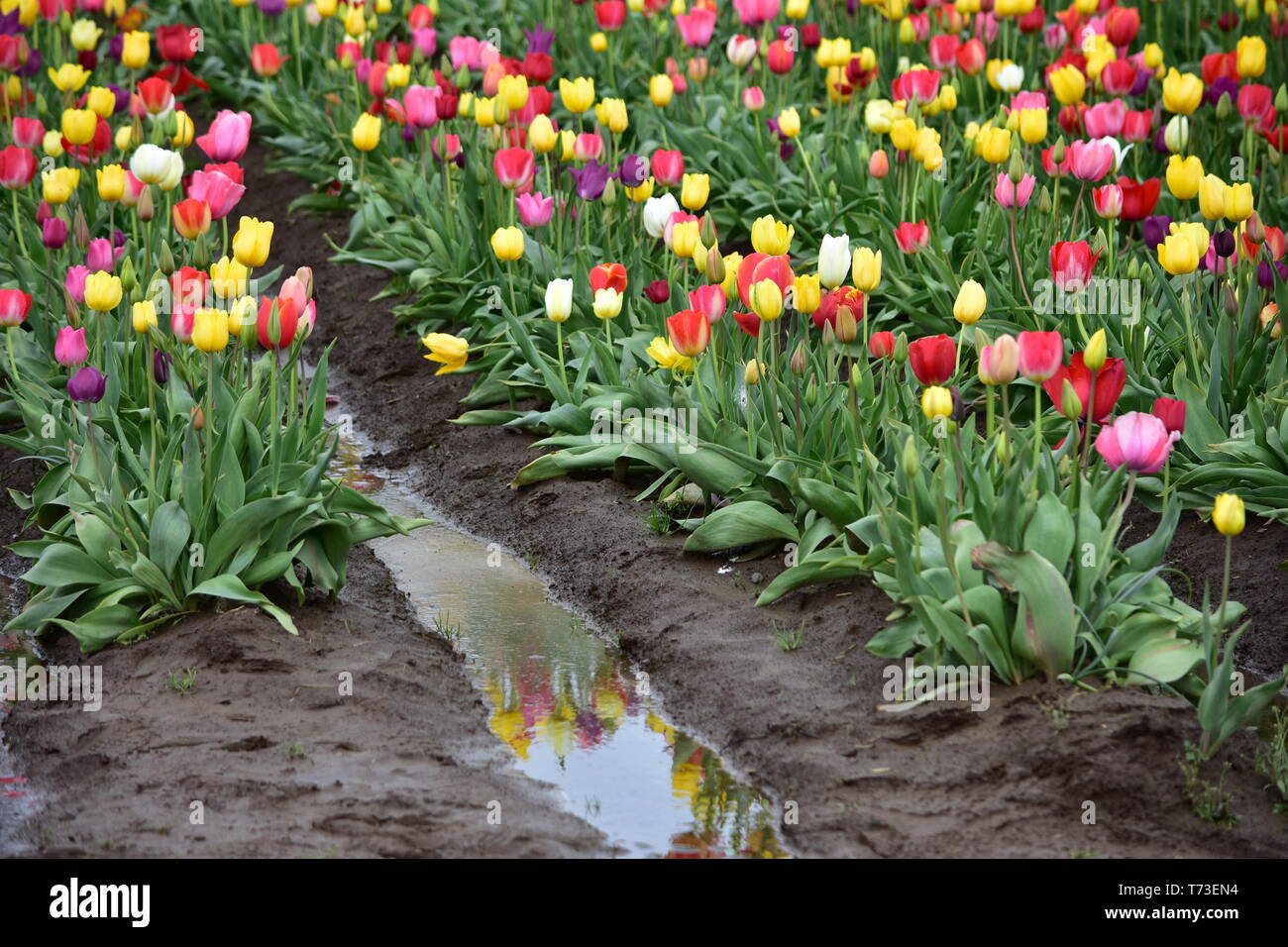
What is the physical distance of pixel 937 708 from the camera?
3.85 m

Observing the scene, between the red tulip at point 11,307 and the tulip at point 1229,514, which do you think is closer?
the tulip at point 1229,514

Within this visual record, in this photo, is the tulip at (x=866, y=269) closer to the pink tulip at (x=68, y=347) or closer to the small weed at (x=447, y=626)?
the small weed at (x=447, y=626)

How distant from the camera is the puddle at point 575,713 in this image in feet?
12.2

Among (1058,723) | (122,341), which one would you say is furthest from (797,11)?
(1058,723)

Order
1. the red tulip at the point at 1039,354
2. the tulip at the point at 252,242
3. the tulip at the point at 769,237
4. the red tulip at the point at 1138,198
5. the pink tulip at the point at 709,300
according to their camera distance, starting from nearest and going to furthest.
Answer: the red tulip at the point at 1039,354 < the tulip at the point at 252,242 < the tulip at the point at 769,237 < the pink tulip at the point at 709,300 < the red tulip at the point at 1138,198

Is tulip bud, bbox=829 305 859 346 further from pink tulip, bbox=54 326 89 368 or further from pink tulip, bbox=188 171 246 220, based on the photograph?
pink tulip, bbox=54 326 89 368

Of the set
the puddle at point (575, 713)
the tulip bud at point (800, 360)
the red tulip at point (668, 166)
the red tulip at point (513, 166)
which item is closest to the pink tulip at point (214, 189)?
the puddle at point (575, 713)

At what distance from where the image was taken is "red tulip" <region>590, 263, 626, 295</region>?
538 centimetres

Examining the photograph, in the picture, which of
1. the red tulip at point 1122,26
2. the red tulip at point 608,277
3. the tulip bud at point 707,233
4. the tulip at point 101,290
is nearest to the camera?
the tulip at point 101,290

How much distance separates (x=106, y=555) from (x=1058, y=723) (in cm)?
258

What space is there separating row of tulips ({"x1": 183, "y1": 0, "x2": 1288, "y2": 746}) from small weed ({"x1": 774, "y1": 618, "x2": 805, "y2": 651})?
0.48 ft

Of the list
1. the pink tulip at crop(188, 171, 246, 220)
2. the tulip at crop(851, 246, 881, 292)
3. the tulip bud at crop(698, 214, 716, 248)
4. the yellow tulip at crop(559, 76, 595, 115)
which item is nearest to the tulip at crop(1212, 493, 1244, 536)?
the tulip at crop(851, 246, 881, 292)

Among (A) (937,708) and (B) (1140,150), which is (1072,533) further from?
(B) (1140,150)

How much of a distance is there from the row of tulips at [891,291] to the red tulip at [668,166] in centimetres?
2
